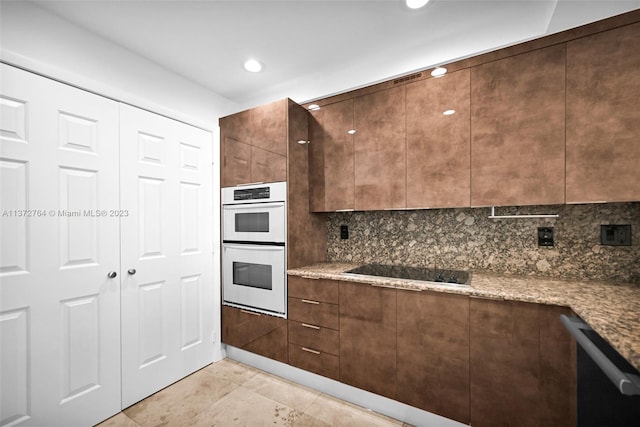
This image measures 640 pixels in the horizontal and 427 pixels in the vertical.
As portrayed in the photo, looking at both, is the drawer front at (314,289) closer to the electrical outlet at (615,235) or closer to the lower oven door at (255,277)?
the lower oven door at (255,277)

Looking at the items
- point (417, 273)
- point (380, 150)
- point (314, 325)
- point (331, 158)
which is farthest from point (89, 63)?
point (417, 273)

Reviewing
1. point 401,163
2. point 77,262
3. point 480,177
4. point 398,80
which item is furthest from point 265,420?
point 398,80

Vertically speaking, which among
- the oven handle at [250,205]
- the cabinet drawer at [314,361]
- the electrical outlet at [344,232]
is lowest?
the cabinet drawer at [314,361]

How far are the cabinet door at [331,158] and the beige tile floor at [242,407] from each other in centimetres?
150

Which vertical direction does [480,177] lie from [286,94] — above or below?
below

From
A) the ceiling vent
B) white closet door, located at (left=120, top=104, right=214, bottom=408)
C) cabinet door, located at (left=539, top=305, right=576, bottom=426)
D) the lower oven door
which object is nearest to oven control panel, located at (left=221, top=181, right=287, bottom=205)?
white closet door, located at (left=120, top=104, right=214, bottom=408)

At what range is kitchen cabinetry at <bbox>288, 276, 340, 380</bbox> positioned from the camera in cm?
201

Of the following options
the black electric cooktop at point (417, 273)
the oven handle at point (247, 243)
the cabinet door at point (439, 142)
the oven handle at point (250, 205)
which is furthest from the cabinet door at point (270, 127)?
the black electric cooktop at point (417, 273)

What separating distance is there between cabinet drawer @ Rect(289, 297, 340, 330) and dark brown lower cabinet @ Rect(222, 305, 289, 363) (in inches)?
5.9

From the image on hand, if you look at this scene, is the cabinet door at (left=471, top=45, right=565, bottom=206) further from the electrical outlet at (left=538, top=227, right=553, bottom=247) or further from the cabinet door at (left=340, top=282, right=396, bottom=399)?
the cabinet door at (left=340, top=282, right=396, bottom=399)

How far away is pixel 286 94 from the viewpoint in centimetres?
264

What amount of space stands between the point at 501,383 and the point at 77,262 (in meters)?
2.64

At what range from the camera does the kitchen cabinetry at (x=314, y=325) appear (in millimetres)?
2008

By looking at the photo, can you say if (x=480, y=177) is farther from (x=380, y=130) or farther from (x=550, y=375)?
(x=550, y=375)
